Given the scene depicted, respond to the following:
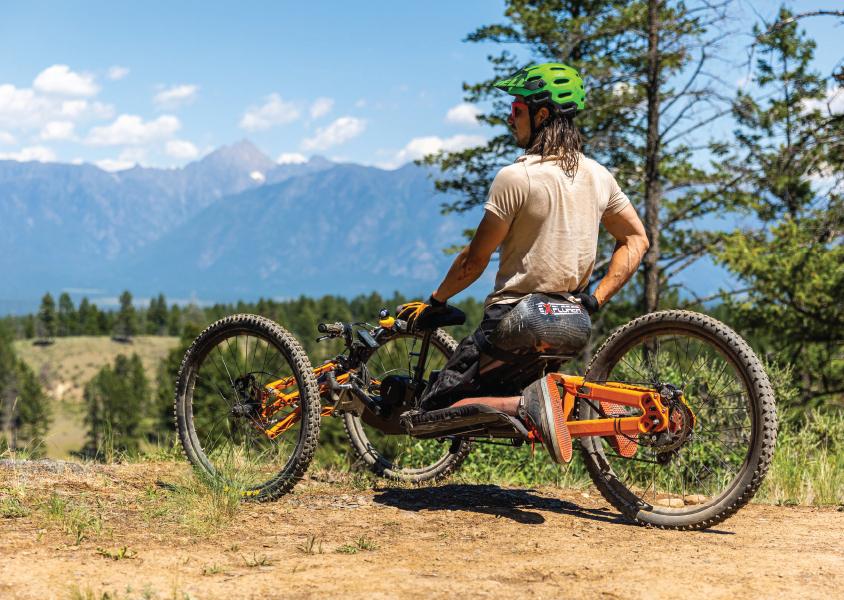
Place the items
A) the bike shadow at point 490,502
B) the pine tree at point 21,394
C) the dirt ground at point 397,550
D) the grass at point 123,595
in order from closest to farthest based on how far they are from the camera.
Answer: the grass at point 123,595 → the dirt ground at point 397,550 → the bike shadow at point 490,502 → the pine tree at point 21,394

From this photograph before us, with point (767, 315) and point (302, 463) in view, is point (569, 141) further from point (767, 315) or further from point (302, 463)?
point (767, 315)

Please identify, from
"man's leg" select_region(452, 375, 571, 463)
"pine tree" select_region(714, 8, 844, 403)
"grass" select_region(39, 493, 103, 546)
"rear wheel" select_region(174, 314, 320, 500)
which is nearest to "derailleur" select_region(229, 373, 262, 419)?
"rear wheel" select_region(174, 314, 320, 500)

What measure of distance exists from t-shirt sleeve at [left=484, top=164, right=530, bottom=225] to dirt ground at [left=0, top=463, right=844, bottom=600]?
1.89 metres

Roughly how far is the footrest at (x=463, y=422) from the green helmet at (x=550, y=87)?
195 centimetres

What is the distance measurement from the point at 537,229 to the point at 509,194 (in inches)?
10.9

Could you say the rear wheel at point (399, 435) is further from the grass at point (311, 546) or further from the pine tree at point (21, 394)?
the pine tree at point (21, 394)

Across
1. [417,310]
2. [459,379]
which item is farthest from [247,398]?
[459,379]

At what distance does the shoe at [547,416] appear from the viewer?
194 inches

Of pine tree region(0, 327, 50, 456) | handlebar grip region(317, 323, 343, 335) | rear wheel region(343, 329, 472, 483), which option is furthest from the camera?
pine tree region(0, 327, 50, 456)

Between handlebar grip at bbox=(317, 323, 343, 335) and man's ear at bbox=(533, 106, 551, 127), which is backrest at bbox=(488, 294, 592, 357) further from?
handlebar grip at bbox=(317, 323, 343, 335)

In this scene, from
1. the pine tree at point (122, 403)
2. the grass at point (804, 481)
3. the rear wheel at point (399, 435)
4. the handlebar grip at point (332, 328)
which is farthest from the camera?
the pine tree at point (122, 403)

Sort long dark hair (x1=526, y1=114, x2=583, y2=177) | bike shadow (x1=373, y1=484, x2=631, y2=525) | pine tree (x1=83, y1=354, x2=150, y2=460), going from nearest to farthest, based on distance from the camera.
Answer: long dark hair (x1=526, y1=114, x2=583, y2=177) < bike shadow (x1=373, y1=484, x2=631, y2=525) < pine tree (x1=83, y1=354, x2=150, y2=460)

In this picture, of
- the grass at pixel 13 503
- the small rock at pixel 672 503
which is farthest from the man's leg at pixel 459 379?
the grass at pixel 13 503

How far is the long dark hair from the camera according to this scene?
516 centimetres
